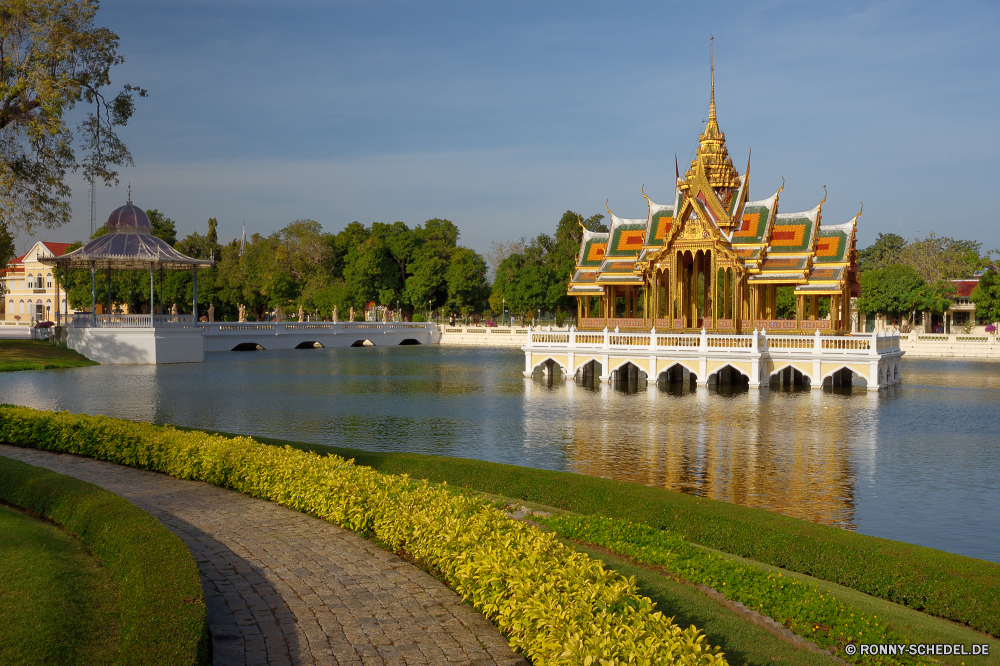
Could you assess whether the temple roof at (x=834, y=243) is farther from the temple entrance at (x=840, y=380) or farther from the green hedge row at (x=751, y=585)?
the green hedge row at (x=751, y=585)

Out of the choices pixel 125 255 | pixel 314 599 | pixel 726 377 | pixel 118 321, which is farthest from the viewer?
A: pixel 125 255

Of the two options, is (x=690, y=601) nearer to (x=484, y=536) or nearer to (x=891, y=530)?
(x=484, y=536)

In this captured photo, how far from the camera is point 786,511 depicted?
13.1 m

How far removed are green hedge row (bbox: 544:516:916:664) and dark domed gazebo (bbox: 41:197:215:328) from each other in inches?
1655

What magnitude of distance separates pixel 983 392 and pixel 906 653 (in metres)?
31.3

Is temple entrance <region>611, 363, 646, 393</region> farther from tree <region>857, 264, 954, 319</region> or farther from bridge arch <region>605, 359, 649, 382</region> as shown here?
tree <region>857, 264, 954, 319</region>

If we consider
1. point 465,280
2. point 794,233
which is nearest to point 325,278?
point 465,280

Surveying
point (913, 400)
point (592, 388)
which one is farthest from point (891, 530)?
point (592, 388)

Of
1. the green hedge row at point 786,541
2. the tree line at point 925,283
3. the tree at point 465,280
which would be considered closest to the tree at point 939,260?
the tree line at point 925,283

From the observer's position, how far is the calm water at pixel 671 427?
14.3m

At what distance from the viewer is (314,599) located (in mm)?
7594

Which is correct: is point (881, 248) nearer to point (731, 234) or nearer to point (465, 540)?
point (731, 234)

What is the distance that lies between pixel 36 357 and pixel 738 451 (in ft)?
128

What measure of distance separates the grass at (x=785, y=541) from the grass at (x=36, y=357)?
34.3 m
